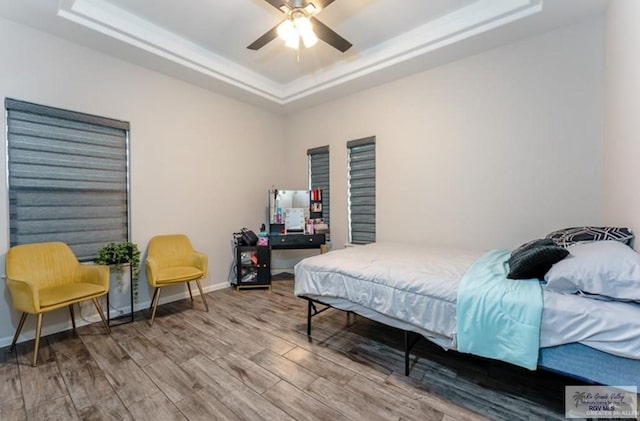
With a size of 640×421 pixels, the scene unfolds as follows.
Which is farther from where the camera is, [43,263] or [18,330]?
[43,263]

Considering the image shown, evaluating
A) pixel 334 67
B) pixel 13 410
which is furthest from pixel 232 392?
pixel 334 67

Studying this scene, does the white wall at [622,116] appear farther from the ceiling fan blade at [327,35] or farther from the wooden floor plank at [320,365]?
the wooden floor plank at [320,365]

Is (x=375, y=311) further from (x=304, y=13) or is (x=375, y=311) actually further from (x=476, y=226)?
(x=304, y=13)

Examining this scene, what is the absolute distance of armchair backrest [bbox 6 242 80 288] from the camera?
2.40 meters

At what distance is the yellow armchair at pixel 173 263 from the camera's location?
2977 millimetres

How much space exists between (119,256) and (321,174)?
115 inches

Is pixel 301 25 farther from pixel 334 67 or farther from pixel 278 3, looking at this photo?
pixel 334 67

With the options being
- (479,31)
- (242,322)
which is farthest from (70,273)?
(479,31)

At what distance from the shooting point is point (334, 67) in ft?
12.4

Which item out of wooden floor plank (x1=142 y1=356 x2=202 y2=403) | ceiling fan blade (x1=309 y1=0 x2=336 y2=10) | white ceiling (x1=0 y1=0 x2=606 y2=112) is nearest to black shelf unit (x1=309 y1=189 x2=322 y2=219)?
white ceiling (x1=0 y1=0 x2=606 y2=112)

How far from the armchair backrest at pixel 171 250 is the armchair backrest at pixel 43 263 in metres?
0.72

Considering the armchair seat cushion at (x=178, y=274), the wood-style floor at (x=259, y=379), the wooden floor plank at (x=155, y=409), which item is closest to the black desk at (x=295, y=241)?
the armchair seat cushion at (x=178, y=274)

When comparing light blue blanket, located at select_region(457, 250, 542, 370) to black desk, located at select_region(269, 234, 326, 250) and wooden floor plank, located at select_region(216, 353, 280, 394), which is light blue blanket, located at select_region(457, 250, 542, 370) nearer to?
wooden floor plank, located at select_region(216, 353, 280, 394)

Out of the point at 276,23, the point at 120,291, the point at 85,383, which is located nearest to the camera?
the point at 85,383
